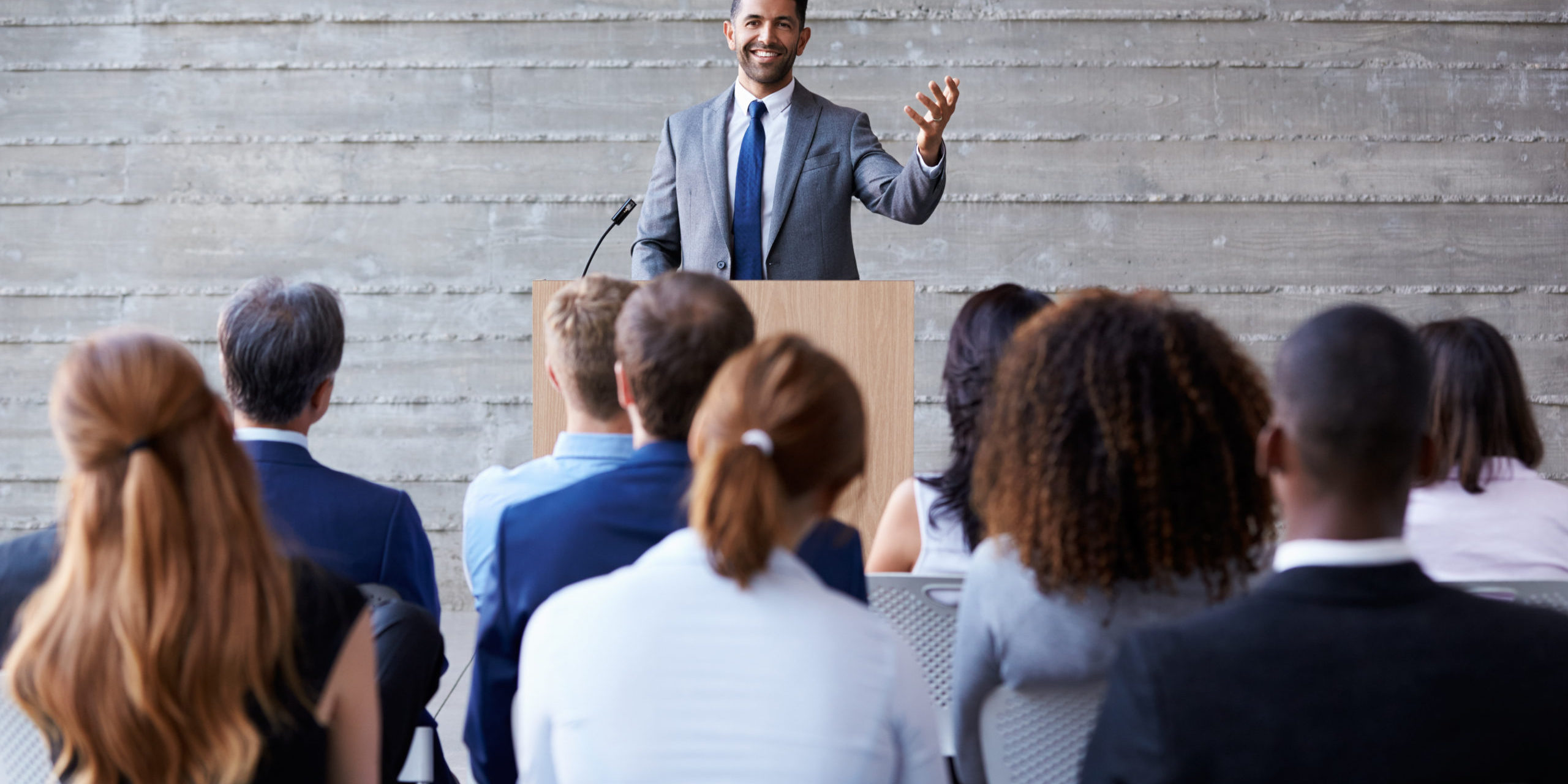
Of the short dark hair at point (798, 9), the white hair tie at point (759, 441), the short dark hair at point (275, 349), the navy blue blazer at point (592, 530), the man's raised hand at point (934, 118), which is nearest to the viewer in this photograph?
the white hair tie at point (759, 441)

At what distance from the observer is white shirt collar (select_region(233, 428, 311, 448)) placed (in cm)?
159

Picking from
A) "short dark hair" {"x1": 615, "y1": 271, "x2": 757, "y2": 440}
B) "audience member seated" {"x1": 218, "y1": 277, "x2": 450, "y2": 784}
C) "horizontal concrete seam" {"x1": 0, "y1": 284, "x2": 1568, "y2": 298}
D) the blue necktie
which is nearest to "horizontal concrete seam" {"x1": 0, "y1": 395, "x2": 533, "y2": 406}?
"horizontal concrete seam" {"x1": 0, "y1": 284, "x2": 1568, "y2": 298}

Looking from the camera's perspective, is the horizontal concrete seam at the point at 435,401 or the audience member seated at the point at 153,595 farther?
the horizontal concrete seam at the point at 435,401

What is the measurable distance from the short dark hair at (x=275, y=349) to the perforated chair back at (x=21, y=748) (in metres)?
0.52

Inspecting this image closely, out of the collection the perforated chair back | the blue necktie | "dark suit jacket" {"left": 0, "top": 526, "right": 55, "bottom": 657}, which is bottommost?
the perforated chair back

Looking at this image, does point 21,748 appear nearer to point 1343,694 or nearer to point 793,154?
point 1343,694

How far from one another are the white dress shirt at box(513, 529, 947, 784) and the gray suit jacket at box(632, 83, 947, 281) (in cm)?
184

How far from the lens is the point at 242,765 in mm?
1053

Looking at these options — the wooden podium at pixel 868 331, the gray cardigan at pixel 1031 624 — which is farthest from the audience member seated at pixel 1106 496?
the wooden podium at pixel 868 331

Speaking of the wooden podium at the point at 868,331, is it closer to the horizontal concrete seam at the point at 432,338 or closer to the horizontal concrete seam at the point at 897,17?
the horizontal concrete seam at the point at 432,338

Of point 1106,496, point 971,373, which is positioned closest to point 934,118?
point 971,373

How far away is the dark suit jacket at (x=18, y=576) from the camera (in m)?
1.17

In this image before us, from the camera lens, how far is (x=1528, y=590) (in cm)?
139

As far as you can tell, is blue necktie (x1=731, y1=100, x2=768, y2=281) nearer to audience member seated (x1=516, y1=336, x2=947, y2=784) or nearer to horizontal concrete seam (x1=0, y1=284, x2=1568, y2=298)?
horizontal concrete seam (x1=0, y1=284, x2=1568, y2=298)
